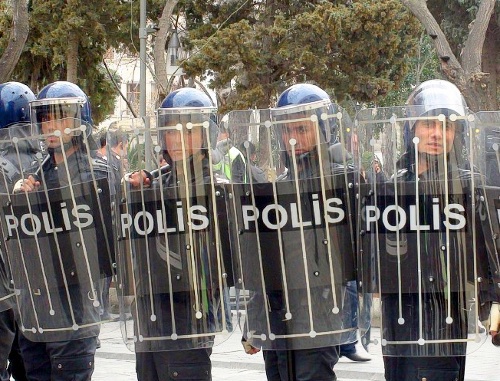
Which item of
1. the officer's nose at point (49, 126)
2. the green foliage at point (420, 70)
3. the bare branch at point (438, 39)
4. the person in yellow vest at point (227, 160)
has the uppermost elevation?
the officer's nose at point (49, 126)

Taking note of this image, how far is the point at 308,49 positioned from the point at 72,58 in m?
4.45

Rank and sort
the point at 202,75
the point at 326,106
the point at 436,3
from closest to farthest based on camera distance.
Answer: the point at 326,106, the point at 202,75, the point at 436,3

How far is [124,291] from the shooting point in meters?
4.96

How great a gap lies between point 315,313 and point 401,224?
568mm

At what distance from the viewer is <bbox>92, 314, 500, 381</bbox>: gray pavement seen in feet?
28.0

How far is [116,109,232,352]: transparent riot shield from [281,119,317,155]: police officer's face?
384 millimetres

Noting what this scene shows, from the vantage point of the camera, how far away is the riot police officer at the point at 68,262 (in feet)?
17.2

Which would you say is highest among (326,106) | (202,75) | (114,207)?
(326,106)

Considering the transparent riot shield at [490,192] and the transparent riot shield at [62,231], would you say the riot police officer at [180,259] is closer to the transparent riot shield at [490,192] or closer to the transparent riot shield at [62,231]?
the transparent riot shield at [62,231]

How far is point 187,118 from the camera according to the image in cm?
488

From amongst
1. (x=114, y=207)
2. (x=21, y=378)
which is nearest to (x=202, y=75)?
(x=21, y=378)

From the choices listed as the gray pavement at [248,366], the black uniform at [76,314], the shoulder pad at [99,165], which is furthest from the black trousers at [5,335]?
the gray pavement at [248,366]

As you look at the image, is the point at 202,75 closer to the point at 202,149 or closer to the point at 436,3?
the point at 436,3

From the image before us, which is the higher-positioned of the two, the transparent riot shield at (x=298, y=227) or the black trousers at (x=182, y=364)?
the transparent riot shield at (x=298, y=227)
